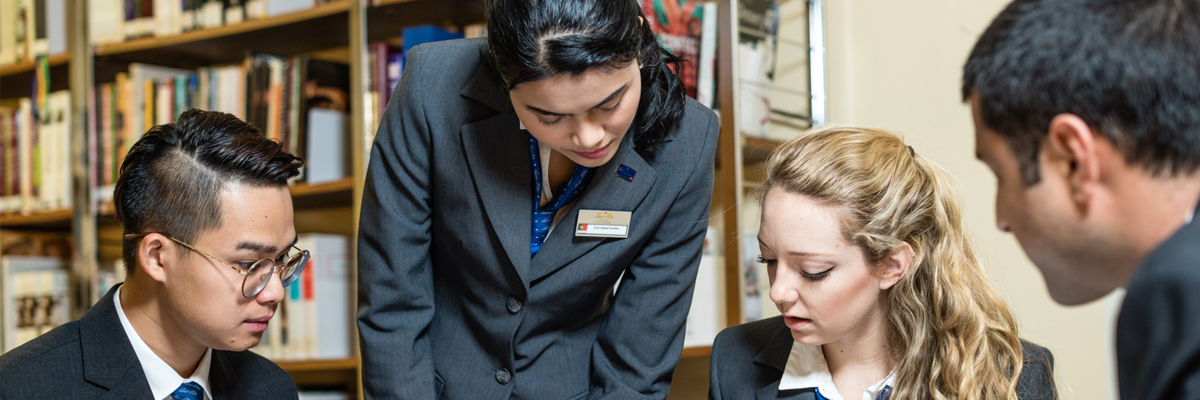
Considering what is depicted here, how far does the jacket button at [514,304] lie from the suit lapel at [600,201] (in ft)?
0.17

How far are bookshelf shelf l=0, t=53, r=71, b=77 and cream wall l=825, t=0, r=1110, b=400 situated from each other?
99.3 inches

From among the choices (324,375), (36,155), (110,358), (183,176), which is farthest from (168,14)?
(110,358)

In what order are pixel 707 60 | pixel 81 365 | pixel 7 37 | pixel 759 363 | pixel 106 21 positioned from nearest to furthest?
1. pixel 81 365
2. pixel 759 363
3. pixel 707 60
4. pixel 106 21
5. pixel 7 37

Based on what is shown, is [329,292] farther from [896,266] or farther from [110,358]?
[896,266]

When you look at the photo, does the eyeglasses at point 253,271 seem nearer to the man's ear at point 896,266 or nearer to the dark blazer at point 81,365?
the dark blazer at point 81,365

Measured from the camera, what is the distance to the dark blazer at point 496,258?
4.88ft

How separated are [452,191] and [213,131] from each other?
0.43 metres

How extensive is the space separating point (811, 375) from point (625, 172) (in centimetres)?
50

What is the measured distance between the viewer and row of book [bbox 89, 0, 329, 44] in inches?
105

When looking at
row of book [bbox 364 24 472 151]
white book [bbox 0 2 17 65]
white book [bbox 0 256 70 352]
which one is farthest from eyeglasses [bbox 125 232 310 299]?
white book [bbox 0 2 17 65]

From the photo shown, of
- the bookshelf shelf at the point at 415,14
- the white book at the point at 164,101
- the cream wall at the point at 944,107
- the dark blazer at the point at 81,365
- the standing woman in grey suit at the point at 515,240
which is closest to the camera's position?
the dark blazer at the point at 81,365

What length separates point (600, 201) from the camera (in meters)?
1.52

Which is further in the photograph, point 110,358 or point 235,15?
point 235,15

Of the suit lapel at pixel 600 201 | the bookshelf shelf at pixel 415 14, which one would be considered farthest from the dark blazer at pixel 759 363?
the bookshelf shelf at pixel 415 14
